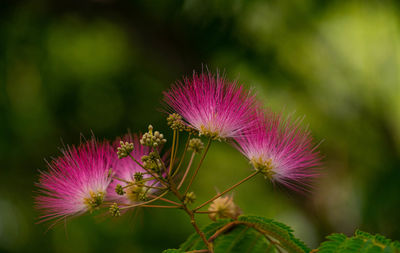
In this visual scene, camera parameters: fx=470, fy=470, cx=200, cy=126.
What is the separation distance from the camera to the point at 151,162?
2137 mm

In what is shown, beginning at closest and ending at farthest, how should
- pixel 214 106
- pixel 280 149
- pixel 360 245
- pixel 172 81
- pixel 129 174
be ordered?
pixel 360 245 < pixel 214 106 < pixel 280 149 < pixel 129 174 < pixel 172 81

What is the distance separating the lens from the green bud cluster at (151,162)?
6.95 ft

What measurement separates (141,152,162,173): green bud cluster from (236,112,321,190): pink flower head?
1.48ft

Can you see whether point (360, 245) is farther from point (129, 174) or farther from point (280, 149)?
point (129, 174)

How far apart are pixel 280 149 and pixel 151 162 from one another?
26.9 inches

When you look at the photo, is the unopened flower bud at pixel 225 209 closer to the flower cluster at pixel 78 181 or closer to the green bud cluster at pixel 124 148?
the flower cluster at pixel 78 181

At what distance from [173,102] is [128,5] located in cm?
451

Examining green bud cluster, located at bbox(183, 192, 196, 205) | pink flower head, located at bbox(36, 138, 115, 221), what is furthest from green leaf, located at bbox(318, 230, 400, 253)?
pink flower head, located at bbox(36, 138, 115, 221)

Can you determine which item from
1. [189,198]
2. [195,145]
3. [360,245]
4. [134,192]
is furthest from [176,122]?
[360,245]

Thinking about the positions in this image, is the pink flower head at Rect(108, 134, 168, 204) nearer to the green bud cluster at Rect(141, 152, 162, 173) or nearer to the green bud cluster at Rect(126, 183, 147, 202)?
the green bud cluster at Rect(126, 183, 147, 202)

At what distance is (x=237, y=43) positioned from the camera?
6.13 metres

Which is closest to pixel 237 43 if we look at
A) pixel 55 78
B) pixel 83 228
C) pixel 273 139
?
pixel 55 78

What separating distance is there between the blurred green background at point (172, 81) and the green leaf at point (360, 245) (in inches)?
159

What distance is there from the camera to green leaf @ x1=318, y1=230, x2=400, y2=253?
1.76m
